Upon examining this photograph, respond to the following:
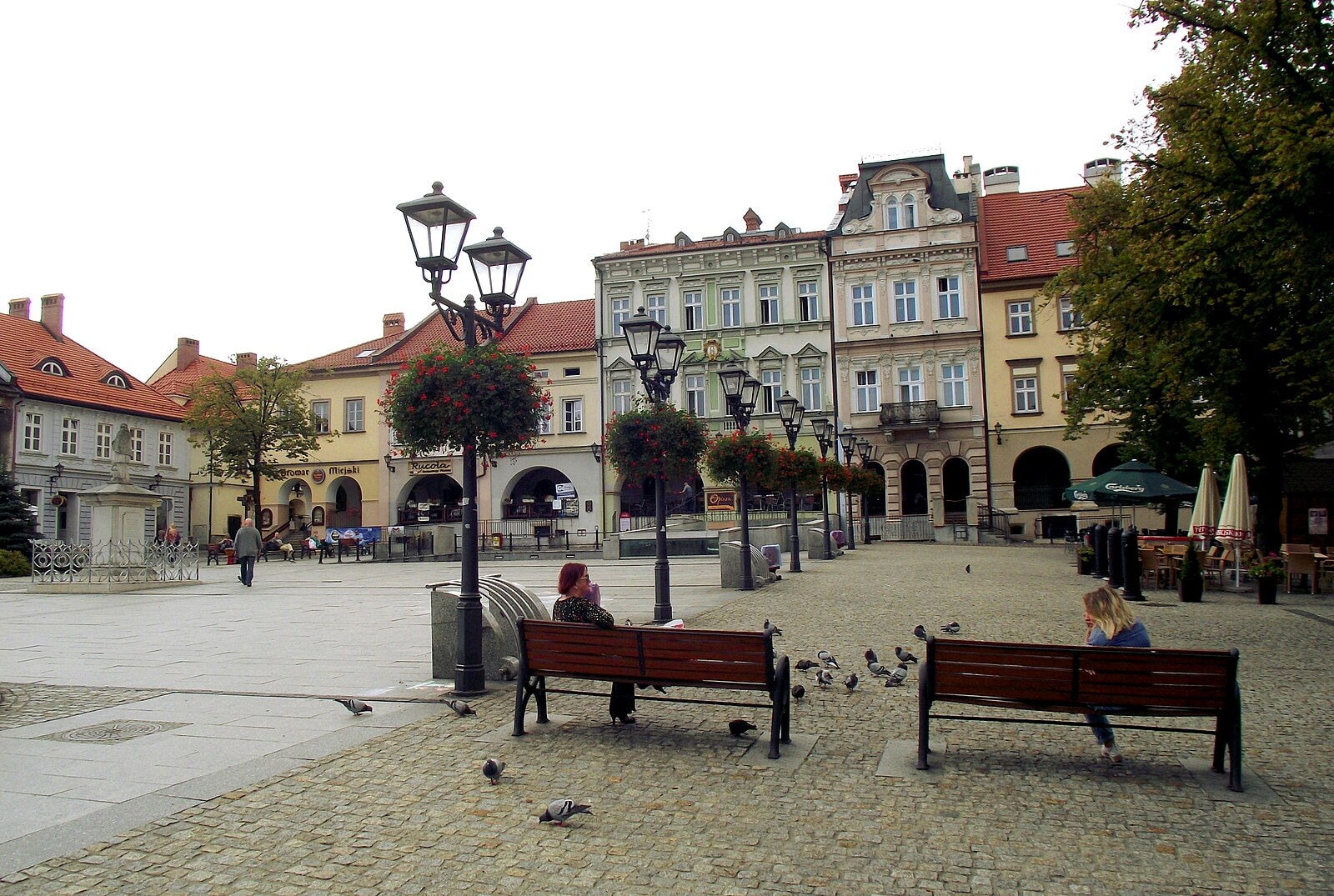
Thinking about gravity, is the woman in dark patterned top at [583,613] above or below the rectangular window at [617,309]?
below

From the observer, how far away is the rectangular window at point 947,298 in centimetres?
4362

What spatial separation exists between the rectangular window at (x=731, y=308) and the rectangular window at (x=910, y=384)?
8.44 metres

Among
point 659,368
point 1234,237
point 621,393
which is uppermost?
point 621,393

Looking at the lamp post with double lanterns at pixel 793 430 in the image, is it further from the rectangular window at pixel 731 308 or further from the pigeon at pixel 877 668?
the rectangular window at pixel 731 308

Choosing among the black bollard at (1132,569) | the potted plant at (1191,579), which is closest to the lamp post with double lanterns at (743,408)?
the black bollard at (1132,569)

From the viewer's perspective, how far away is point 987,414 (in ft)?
140

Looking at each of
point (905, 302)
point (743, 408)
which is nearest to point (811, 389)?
point (905, 302)

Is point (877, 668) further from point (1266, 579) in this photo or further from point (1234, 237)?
point (1266, 579)

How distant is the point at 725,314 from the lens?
47438 mm

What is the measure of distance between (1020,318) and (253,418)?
34.8 meters

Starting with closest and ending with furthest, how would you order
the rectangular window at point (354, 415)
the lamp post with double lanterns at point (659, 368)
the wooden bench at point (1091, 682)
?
the wooden bench at point (1091, 682), the lamp post with double lanterns at point (659, 368), the rectangular window at point (354, 415)

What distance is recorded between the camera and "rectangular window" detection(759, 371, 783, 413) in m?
46.0

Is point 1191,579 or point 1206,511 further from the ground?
point 1206,511

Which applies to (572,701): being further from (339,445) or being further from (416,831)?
(339,445)
